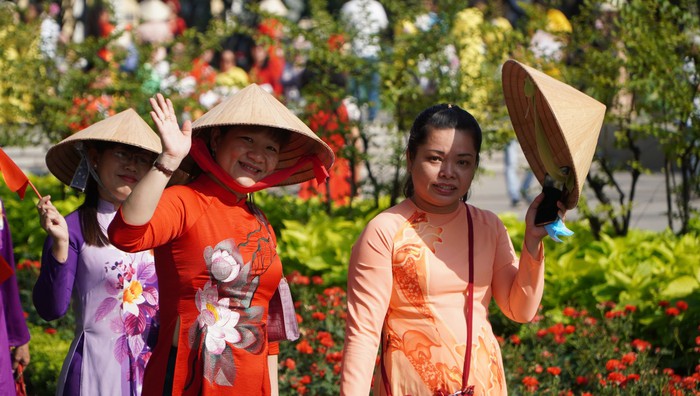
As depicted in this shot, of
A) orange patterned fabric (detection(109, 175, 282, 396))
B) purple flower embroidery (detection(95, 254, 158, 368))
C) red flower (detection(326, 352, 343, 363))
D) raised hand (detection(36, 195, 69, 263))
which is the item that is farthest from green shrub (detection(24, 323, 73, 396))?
orange patterned fabric (detection(109, 175, 282, 396))

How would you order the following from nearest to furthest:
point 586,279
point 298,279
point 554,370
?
point 554,370 < point 586,279 < point 298,279

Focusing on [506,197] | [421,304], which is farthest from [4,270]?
[506,197]

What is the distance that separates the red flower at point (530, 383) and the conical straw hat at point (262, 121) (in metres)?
1.74

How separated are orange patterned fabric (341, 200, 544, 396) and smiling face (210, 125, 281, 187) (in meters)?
0.40

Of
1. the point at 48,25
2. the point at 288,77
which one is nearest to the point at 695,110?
the point at 48,25

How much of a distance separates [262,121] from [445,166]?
1.92 feet

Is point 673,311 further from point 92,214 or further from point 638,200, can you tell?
point 638,200

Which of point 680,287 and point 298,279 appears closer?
point 680,287

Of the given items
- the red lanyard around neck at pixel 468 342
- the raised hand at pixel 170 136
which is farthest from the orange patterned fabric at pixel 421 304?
the raised hand at pixel 170 136

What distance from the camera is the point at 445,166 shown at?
3410mm

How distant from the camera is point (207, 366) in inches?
132

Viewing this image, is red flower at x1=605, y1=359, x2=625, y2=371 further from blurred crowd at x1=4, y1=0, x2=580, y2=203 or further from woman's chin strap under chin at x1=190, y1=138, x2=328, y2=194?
blurred crowd at x1=4, y1=0, x2=580, y2=203

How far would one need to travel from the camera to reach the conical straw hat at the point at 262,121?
133 inches

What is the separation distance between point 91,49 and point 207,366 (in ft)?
22.0
